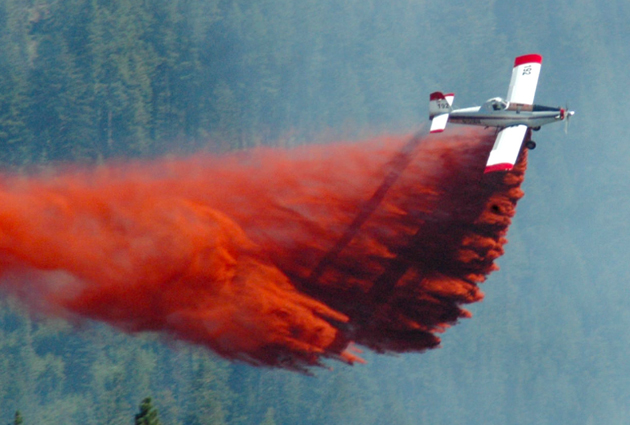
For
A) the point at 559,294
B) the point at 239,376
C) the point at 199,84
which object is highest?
the point at 199,84

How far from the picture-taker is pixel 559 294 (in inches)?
3939

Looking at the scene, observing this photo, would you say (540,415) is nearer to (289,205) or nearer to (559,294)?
(559,294)

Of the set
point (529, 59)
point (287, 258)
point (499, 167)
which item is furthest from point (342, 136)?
point (499, 167)

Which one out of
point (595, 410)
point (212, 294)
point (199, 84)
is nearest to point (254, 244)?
point (212, 294)

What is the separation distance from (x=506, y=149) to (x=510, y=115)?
2.12 metres

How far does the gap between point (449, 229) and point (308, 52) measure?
7667cm

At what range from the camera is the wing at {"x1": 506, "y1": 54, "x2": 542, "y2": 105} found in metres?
43.7

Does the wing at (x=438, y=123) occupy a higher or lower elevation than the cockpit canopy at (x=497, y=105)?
lower

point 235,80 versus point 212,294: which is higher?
point 235,80

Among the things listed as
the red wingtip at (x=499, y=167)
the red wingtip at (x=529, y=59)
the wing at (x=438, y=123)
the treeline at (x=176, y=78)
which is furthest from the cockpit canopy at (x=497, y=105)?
the treeline at (x=176, y=78)

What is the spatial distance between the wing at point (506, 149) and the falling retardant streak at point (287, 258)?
658mm

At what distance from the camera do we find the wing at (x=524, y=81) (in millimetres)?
43688

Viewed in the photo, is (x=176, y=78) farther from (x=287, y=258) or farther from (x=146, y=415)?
(x=287, y=258)

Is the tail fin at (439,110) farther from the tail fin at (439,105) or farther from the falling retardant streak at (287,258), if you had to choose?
the falling retardant streak at (287,258)
